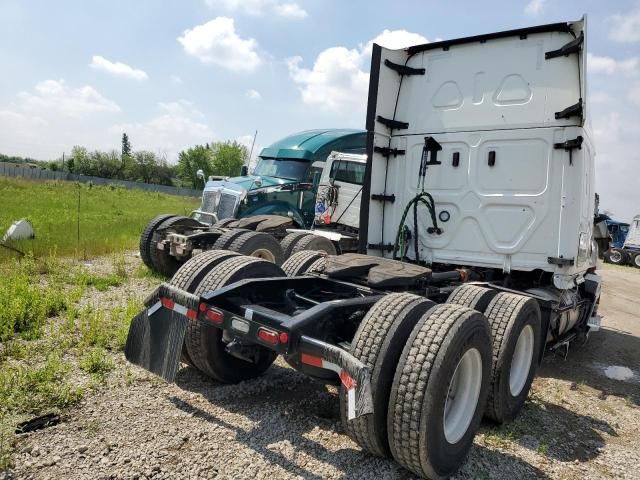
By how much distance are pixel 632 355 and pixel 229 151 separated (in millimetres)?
73726

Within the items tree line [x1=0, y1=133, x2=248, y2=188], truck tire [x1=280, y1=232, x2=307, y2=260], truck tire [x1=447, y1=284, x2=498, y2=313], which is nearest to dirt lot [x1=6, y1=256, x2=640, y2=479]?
truck tire [x1=447, y1=284, x2=498, y2=313]

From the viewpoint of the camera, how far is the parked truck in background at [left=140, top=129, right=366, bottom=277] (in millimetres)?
7875

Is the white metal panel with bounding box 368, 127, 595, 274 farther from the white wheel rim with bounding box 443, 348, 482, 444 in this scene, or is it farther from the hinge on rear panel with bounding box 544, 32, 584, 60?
the white wheel rim with bounding box 443, 348, 482, 444

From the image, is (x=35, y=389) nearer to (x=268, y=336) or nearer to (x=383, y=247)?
(x=268, y=336)

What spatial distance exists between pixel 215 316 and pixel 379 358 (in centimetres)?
115

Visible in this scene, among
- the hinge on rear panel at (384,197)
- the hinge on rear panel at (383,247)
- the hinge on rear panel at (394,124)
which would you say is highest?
the hinge on rear panel at (394,124)

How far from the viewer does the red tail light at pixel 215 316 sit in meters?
3.31

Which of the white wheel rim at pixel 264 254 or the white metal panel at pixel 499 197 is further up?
the white metal panel at pixel 499 197

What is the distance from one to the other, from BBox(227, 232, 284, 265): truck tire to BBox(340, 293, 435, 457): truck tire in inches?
157

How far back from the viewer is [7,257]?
8555mm

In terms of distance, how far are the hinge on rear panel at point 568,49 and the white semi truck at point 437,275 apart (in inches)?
0.5

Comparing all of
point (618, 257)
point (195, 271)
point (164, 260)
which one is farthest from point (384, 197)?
point (618, 257)

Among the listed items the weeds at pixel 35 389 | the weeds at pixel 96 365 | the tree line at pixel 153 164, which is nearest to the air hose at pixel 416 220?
the weeds at pixel 96 365

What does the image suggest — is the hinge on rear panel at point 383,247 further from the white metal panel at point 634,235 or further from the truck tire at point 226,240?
the white metal panel at point 634,235
